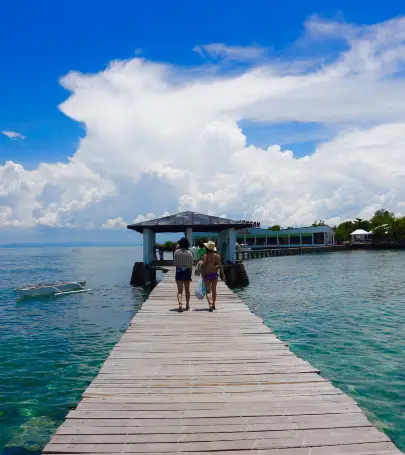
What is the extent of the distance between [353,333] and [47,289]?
1932 cm

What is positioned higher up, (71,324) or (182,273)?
(182,273)

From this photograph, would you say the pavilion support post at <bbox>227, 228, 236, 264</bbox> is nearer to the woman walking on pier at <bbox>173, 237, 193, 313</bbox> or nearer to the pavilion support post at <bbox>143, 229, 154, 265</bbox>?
the pavilion support post at <bbox>143, 229, 154, 265</bbox>

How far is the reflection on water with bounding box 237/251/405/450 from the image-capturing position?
918 centimetres

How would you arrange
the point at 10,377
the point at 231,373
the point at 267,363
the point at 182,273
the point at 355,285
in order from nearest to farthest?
the point at 231,373
the point at 267,363
the point at 10,377
the point at 182,273
the point at 355,285

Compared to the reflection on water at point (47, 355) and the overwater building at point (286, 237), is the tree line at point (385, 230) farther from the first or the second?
the reflection on water at point (47, 355)

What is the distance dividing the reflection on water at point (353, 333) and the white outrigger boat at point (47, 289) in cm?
1137

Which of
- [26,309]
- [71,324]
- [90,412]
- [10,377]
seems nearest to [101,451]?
[90,412]

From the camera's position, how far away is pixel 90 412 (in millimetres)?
5434

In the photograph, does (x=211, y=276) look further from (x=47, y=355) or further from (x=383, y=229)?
(x=383, y=229)


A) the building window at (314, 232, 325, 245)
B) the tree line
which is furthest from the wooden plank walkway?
the tree line

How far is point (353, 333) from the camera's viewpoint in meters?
15.3

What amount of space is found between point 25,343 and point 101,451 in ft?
38.2

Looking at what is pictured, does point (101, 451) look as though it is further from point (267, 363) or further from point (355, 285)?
point (355, 285)

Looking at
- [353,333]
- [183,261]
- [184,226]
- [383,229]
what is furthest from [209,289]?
[383,229]
